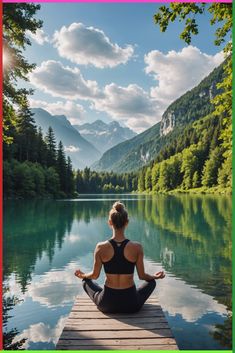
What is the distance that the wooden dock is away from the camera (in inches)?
200

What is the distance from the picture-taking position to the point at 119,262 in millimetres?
Answer: 6230

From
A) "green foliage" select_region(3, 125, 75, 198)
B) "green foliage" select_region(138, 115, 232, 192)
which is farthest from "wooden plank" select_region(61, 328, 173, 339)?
"green foliage" select_region(138, 115, 232, 192)

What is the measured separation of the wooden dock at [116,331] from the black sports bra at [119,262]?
2.50 feet

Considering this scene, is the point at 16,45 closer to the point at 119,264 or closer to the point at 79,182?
the point at 119,264

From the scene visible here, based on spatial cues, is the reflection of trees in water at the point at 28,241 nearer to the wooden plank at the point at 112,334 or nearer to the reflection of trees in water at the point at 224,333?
the reflection of trees in water at the point at 224,333

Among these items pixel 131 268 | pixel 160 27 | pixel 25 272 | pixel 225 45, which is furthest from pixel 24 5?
pixel 131 268

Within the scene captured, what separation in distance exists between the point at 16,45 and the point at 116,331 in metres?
14.4

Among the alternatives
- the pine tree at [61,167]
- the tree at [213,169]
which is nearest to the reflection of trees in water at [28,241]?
the pine tree at [61,167]

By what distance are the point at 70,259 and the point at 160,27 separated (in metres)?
13.6

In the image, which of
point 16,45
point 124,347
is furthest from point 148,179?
point 124,347

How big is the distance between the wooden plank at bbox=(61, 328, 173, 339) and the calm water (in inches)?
108

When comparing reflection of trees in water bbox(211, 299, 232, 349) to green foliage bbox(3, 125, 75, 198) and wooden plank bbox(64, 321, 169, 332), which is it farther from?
green foliage bbox(3, 125, 75, 198)

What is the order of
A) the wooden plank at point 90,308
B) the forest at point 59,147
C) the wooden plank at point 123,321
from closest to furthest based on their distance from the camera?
1. the wooden plank at point 123,321
2. the wooden plank at point 90,308
3. the forest at point 59,147

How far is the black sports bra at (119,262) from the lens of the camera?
20.4ft
